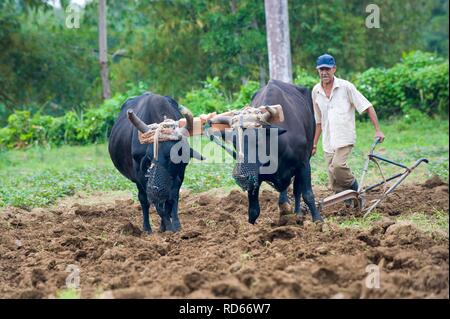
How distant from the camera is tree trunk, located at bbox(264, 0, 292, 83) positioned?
59.0ft

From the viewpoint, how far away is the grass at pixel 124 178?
14.2 metres

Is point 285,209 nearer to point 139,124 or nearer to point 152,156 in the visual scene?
point 152,156

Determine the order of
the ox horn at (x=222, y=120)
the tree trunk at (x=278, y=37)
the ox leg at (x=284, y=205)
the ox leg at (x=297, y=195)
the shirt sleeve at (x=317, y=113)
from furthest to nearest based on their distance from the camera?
the tree trunk at (x=278, y=37) → the shirt sleeve at (x=317, y=113) → the ox leg at (x=284, y=205) → the ox leg at (x=297, y=195) → the ox horn at (x=222, y=120)

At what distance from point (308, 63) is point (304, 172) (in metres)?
19.8

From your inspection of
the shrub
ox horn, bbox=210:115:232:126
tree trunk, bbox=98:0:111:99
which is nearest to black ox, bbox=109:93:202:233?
ox horn, bbox=210:115:232:126

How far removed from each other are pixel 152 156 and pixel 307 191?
182cm

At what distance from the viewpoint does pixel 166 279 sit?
22.0ft

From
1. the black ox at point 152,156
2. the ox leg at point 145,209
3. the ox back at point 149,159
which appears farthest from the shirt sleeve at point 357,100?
the ox leg at point 145,209

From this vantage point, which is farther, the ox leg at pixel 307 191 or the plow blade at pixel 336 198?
the ox leg at pixel 307 191

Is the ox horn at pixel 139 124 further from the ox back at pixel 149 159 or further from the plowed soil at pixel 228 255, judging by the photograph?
the plowed soil at pixel 228 255

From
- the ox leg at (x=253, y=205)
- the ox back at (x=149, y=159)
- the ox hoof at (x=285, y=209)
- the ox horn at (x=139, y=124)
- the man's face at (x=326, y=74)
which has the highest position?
the man's face at (x=326, y=74)

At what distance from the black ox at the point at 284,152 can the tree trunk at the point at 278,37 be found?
7.08 m

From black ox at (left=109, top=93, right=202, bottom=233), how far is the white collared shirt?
1.62 metres

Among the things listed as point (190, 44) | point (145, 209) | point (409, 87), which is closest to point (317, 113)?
point (145, 209)
